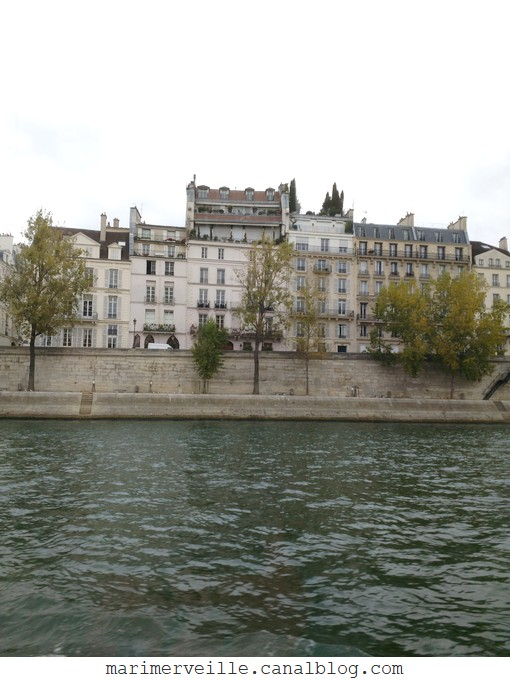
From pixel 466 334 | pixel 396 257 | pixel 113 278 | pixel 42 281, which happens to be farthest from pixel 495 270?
pixel 42 281

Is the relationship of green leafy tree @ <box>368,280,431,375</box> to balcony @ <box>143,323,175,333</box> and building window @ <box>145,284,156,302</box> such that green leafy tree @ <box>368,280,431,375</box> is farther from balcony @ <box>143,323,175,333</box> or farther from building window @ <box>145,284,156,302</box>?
building window @ <box>145,284,156,302</box>

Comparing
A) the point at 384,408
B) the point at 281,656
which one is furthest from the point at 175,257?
the point at 281,656

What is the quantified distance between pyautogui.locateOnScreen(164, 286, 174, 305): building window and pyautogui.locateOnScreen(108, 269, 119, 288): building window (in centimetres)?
549

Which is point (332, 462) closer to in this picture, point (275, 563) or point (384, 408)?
point (275, 563)

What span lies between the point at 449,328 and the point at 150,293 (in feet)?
106

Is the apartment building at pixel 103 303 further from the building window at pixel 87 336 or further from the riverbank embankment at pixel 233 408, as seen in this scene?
the riverbank embankment at pixel 233 408

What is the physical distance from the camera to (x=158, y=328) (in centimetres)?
6656

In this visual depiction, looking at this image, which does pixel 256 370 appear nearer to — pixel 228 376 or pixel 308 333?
pixel 228 376

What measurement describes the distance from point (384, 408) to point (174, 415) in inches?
621

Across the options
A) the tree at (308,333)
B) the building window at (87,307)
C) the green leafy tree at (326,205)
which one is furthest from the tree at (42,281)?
the green leafy tree at (326,205)

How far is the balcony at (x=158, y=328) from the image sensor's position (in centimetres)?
6625

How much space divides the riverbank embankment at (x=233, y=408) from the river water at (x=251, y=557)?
2092cm

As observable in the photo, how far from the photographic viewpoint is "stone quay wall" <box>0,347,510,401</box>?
5159 centimetres

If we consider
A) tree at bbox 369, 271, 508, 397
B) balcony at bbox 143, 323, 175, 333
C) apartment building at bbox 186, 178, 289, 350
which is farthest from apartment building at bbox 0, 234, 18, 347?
tree at bbox 369, 271, 508, 397
